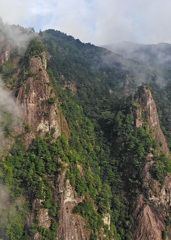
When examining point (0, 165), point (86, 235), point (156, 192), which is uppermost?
point (0, 165)

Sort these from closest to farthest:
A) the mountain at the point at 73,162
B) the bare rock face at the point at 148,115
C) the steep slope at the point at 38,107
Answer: the mountain at the point at 73,162
the steep slope at the point at 38,107
the bare rock face at the point at 148,115

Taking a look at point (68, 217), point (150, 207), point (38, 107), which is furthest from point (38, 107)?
point (150, 207)

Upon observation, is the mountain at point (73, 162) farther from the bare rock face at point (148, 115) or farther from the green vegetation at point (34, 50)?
the bare rock face at point (148, 115)

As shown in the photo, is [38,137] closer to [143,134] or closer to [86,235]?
[86,235]

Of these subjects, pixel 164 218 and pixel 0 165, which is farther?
pixel 164 218

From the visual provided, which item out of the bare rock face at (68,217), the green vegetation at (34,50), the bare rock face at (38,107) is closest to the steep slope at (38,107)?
the bare rock face at (38,107)

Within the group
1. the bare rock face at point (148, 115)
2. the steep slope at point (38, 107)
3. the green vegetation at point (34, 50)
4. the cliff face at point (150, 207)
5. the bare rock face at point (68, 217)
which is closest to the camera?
the bare rock face at point (68, 217)

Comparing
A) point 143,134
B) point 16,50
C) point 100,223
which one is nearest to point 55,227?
point 100,223
